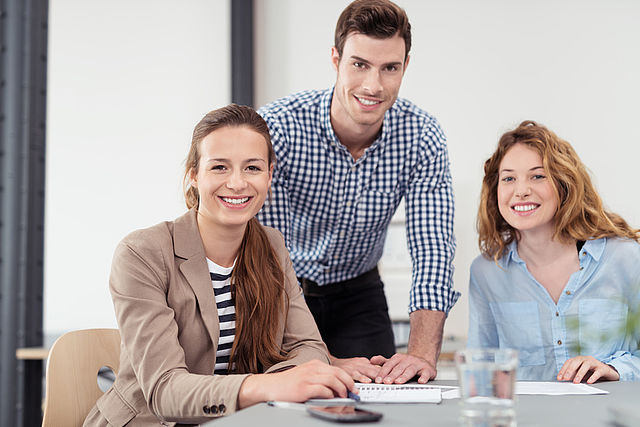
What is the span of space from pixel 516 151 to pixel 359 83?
518 mm

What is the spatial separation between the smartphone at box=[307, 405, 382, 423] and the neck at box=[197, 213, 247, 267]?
0.64 m

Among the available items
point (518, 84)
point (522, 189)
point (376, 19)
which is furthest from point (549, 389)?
point (518, 84)

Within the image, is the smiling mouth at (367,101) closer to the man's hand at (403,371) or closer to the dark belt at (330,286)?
the dark belt at (330,286)

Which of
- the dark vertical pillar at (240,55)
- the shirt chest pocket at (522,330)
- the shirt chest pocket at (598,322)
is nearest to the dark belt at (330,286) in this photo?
the shirt chest pocket at (522,330)

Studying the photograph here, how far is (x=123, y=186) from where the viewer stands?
397 centimetres

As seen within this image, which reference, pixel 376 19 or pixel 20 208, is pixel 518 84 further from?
pixel 20 208

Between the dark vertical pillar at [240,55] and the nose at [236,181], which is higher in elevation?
the dark vertical pillar at [240,55]

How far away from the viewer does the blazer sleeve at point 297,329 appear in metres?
1.38

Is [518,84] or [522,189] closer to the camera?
[522,189]

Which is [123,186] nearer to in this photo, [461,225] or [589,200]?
[461,225]

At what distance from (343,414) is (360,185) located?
120 cm

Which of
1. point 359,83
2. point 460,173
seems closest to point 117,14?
point 460,173

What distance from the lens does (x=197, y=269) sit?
4.39 ft

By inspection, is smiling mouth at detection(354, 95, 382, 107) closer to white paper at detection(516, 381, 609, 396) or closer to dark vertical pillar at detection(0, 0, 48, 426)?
white paper at detection(516, 381, 609, 396)
